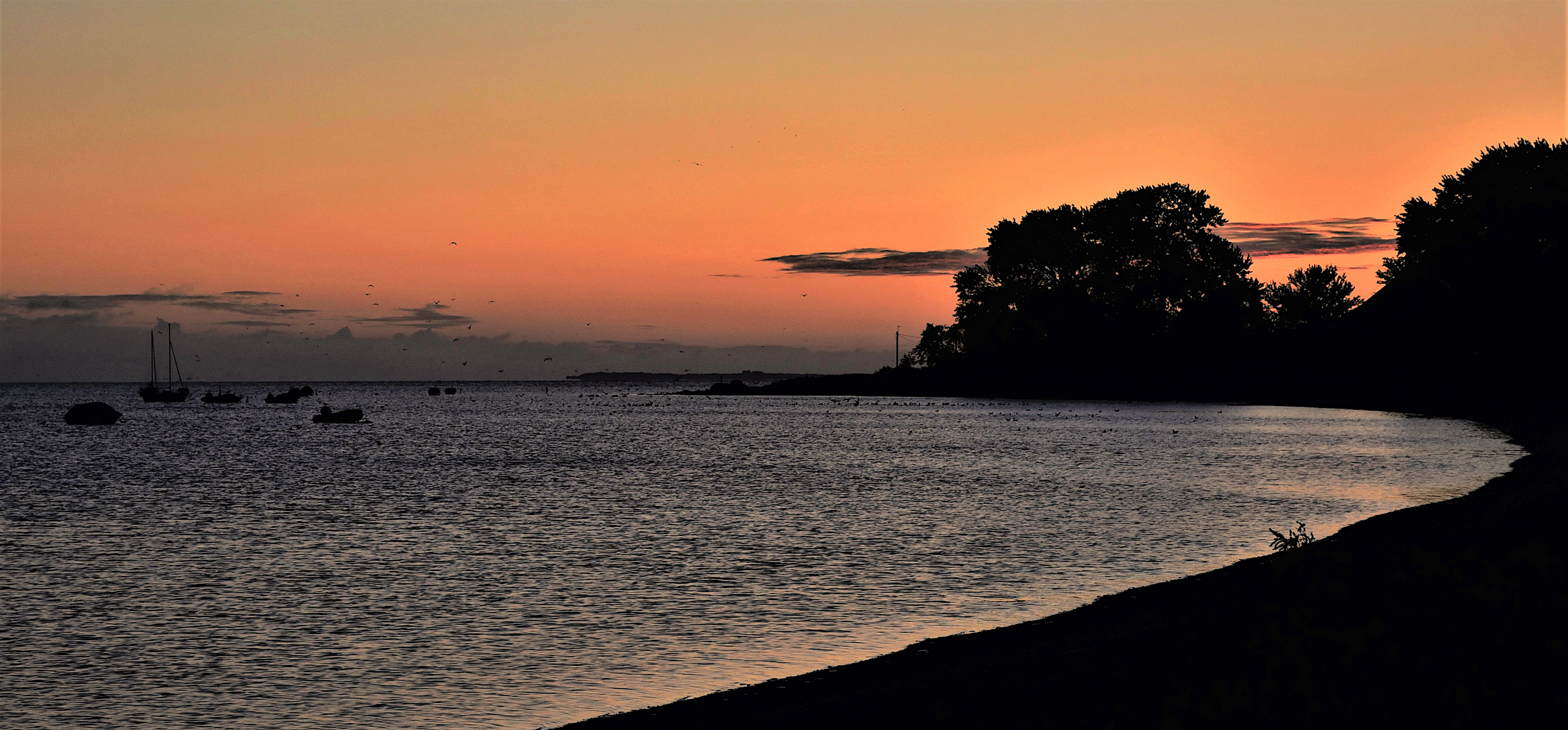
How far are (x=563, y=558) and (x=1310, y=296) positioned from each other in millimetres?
145329

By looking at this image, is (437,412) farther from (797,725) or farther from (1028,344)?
(797,725)

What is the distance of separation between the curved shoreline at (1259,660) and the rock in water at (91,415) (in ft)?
315

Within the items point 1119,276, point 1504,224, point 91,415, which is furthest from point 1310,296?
point 91,415

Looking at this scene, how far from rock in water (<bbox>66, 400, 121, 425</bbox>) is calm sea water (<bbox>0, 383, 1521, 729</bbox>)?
41694mm

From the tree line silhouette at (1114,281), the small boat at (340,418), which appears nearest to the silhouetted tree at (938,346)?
the tree line silhouette at (1114,281)

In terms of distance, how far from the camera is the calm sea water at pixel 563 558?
1199cm

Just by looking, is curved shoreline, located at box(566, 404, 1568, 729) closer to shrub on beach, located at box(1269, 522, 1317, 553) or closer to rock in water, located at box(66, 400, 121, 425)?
shrub on beach, located at box(1269, 522, 1317, 553)

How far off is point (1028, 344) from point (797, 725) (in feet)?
420

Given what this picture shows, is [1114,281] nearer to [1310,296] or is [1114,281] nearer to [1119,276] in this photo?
[1119,276]

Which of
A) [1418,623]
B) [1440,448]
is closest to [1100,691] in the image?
[1418,623]

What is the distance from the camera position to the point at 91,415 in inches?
3580

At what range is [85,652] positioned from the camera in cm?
1325

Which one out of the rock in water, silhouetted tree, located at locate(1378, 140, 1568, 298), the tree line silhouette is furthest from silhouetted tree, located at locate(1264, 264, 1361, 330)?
the rock in water

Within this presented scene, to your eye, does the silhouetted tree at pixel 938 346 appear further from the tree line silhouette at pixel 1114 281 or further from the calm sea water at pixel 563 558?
the calm sea water at pixel 563 558
